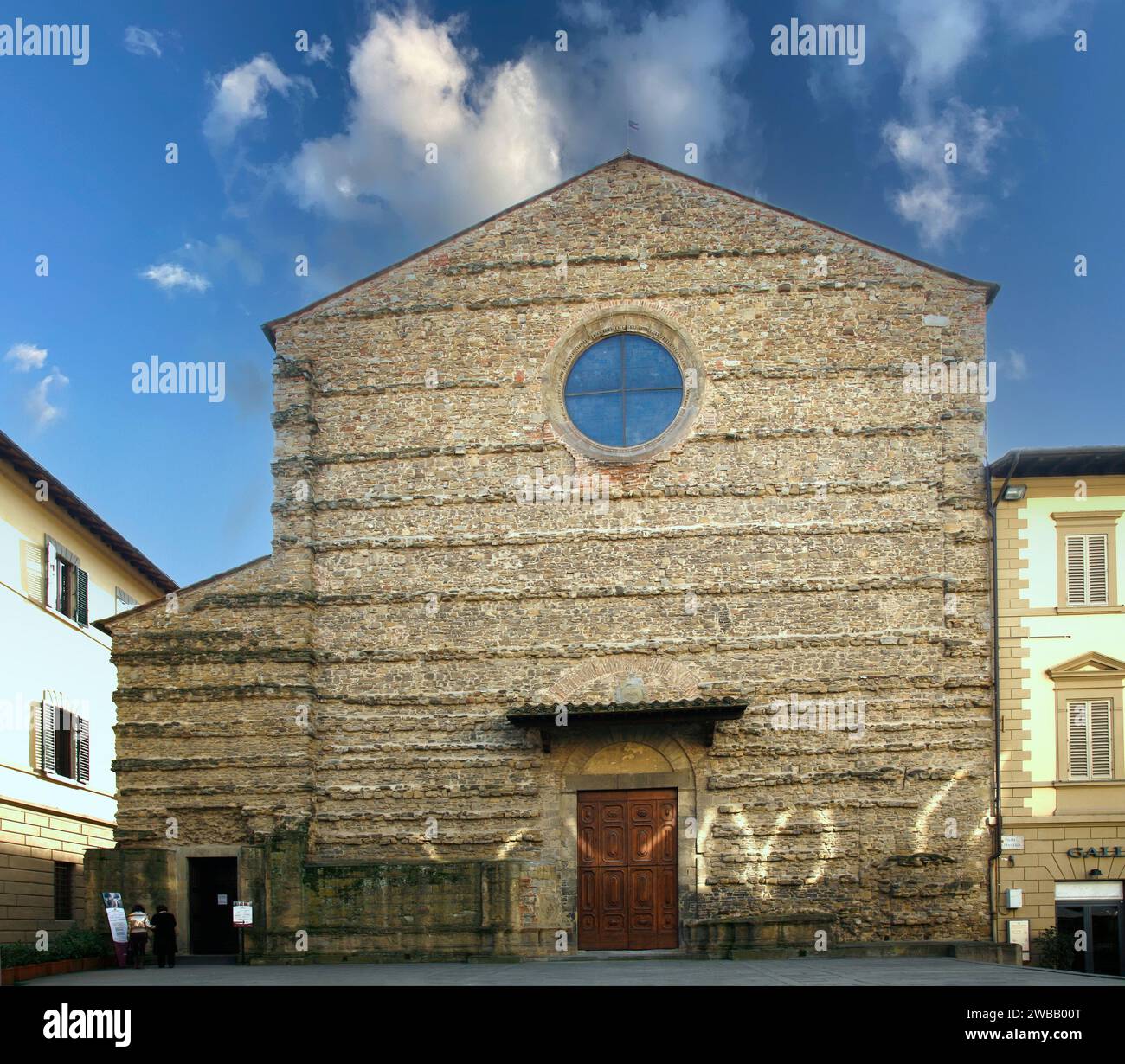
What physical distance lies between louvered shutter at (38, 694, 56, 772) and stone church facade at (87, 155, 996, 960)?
5511mm

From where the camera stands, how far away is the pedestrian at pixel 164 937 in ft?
69.1

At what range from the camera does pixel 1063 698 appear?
22.2 m

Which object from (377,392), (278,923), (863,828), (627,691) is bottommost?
(278,923)

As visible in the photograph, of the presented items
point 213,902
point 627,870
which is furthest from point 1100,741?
point 213,902

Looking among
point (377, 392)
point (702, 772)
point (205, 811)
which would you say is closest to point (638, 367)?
point (377, 392)

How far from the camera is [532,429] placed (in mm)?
23562

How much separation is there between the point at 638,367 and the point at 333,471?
5647 mm

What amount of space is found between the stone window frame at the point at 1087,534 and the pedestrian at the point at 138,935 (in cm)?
1540

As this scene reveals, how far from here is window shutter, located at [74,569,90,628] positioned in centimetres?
3041

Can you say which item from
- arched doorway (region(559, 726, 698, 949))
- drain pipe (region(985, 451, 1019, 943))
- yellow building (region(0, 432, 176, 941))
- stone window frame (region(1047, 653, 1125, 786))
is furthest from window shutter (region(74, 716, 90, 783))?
stone window frame (region(1047, 653, 1125, 786))

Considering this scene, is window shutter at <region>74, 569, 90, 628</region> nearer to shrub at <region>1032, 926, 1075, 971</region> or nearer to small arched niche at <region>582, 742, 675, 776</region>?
small arched niche at <region>582, 742, 675, 776</region>

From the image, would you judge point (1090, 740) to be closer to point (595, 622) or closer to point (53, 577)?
point (595, 622)

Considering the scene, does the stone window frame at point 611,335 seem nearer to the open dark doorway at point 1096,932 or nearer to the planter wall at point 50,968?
the open dark doorway at point 1096,932
